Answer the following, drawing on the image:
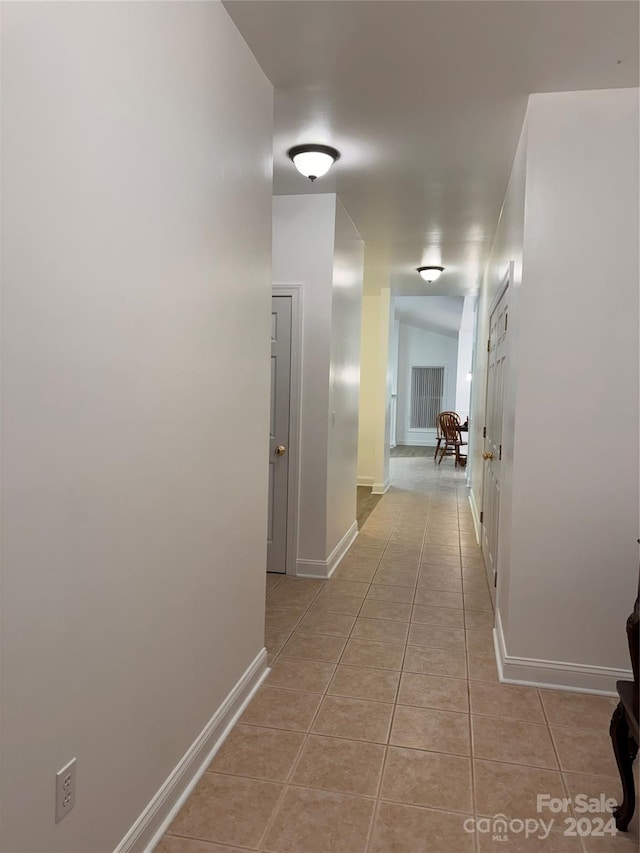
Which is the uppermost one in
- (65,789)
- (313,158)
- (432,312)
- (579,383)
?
(432,312)

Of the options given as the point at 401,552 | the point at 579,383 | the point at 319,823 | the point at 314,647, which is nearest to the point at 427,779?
the point at 319,823

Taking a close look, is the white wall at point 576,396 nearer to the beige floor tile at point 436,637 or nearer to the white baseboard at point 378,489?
the beige floor tile at point 436,637

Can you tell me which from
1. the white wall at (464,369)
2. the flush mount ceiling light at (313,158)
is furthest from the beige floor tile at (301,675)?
the white wall at (464,369)

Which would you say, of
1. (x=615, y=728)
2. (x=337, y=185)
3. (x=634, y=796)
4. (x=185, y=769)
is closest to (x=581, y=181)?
(x=337, y=185)

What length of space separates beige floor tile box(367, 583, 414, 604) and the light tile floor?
56mm

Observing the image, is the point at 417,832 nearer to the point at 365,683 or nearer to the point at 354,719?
the point at 354,719

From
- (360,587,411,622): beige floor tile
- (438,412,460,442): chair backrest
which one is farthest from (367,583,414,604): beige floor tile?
(438,412,460,442): chair backrest

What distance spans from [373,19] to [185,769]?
8.82 feet

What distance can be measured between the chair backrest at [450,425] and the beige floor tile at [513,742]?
9.49 m

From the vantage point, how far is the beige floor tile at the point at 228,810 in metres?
1.88

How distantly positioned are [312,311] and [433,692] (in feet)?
8.50

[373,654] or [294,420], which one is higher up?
[294,420]

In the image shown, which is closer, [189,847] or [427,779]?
[189,847]

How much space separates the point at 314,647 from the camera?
10.8ft
